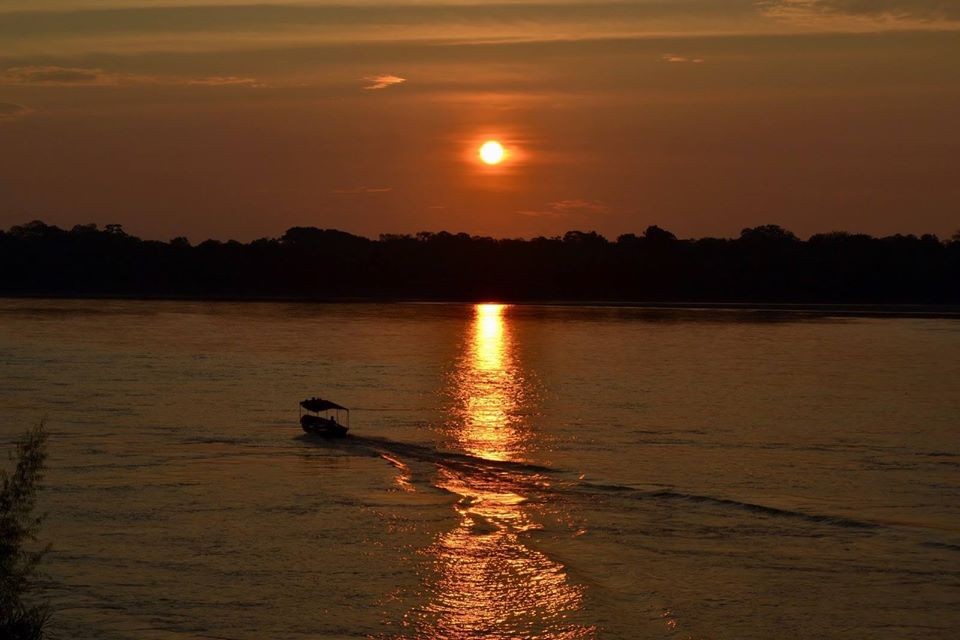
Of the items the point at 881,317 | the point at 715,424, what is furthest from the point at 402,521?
the point at 881,317

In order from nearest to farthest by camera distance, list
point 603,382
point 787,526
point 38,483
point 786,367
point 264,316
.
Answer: point 787,526 → point 38,483 → point 603,382 → point 786,367 → point 264,316

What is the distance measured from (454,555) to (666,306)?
156327 mm

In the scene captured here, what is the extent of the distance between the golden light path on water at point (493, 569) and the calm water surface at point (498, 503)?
0.25 feet

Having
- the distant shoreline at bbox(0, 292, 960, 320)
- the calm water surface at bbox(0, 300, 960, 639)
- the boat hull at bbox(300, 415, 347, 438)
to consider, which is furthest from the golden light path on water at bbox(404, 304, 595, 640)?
the distant shoreline at bbox(0, 292, 960, 320)

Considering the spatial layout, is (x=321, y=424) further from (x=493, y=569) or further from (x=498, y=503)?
(x=493, y=569)

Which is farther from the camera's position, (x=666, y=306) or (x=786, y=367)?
(x=666, y=306)

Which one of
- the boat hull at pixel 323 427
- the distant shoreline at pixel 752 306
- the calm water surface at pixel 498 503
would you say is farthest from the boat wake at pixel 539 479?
the distant shoreline at pixel 752 306

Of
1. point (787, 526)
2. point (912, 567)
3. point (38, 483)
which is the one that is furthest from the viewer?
point (38, 483)

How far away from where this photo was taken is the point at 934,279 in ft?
558

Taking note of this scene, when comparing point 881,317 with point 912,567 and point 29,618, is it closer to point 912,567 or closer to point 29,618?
point 912,567

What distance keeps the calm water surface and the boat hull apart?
0.64m

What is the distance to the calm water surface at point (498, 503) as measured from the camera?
73.4 feet

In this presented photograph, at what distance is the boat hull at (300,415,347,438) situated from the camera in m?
42.2

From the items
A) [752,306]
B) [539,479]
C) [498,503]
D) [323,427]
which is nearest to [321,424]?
[323,427]
